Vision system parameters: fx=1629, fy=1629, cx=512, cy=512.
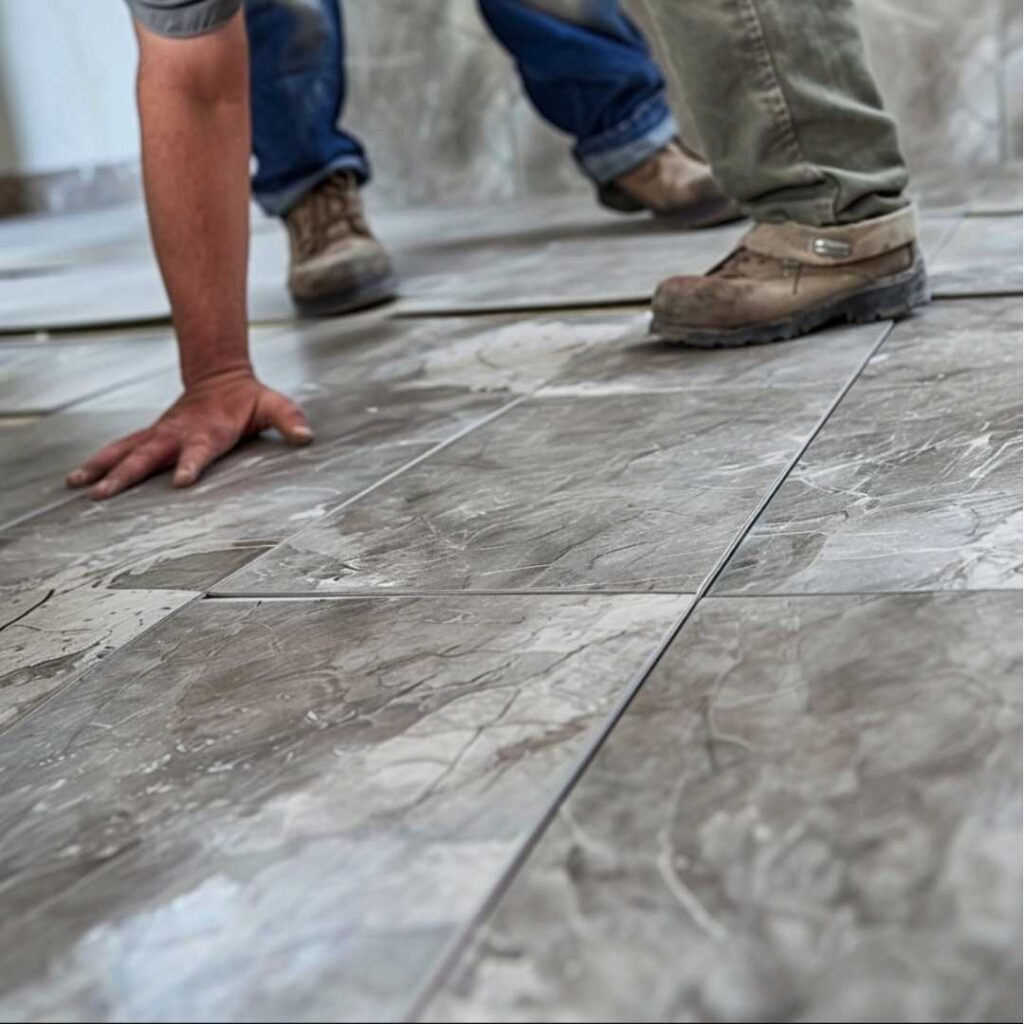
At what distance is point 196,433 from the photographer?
4.63 feet

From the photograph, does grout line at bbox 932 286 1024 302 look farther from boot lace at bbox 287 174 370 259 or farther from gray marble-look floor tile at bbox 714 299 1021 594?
boot lace at bbox 287 174 370 259

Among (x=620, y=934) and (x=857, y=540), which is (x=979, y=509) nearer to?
(x=857, y=540)

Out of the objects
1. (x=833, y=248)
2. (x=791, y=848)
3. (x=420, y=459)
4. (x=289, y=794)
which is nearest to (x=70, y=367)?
(x=420, y=459)

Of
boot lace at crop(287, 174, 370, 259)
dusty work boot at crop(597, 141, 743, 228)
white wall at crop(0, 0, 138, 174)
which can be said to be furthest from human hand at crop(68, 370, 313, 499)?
white wall at crop(0, 0, 138, 174)

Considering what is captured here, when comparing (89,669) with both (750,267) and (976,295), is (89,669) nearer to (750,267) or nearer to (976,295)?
(750,267)

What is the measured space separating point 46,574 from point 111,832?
0.46m

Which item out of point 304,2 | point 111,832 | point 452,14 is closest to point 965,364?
point 111,832

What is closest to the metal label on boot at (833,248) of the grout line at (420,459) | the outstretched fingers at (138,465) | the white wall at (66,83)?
the grout line at (420,459)

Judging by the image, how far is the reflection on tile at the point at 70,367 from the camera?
6.07 ft

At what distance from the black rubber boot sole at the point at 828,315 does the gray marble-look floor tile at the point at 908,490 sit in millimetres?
195

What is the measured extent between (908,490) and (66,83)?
389 centimetres

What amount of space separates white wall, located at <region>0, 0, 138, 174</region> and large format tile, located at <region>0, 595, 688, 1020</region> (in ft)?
12.3

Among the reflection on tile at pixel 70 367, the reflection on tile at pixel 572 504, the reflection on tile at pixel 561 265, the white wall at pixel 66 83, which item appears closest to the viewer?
the reflection on tile at pixel 572 504

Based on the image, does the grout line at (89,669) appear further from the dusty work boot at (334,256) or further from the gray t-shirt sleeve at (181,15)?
the dusty work boot at (334,256)
